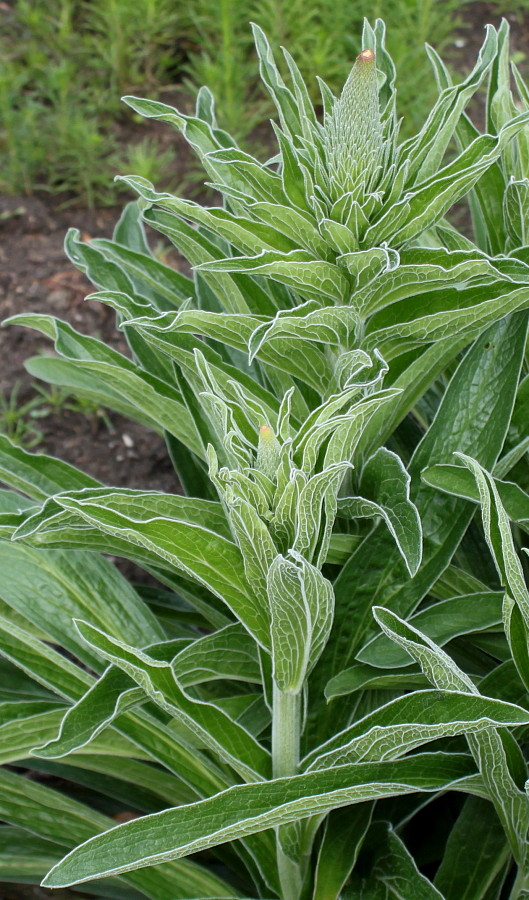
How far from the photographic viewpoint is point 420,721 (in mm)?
1097

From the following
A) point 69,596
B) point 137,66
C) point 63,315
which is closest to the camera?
point 69,596

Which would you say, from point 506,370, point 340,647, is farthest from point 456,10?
point 340,647

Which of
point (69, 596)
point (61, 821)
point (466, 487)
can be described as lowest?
point (61, 821)

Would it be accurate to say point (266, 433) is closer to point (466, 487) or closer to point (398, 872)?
point (466, 487)

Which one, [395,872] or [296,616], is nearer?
[296,616]

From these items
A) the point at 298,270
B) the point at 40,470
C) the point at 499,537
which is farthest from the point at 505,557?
the point at 40,470

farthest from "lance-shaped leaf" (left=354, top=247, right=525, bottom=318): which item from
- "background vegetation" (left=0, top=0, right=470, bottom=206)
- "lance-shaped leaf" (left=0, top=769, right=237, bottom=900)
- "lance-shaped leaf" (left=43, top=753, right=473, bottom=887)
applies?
"background vegetation" (left=0, top=0, right=470, bottom=206)

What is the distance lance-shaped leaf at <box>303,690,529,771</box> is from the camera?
3.34 ft

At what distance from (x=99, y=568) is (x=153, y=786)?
390mm

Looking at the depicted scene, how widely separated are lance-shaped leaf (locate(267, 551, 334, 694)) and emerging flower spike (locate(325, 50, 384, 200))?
0.52m

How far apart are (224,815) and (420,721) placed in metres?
0.26

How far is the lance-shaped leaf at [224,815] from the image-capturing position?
1.05 metres

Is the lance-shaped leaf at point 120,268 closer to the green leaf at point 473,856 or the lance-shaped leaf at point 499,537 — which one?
the lance-shaped leaf at point 499,537

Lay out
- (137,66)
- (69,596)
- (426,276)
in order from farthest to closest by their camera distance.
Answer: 1. (137,66)
2. (69,596)
3. (426,276)
